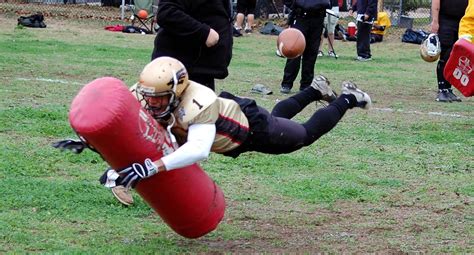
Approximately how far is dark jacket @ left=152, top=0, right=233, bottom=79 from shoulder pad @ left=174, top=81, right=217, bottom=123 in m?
1.48

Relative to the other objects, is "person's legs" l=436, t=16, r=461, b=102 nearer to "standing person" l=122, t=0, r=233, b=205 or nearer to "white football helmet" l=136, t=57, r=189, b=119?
"standing person" l=122, t=0, r=233, b=205

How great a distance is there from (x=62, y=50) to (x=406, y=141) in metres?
9.97

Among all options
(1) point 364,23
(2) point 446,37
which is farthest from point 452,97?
(1) point 364,23

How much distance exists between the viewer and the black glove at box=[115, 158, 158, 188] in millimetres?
4965

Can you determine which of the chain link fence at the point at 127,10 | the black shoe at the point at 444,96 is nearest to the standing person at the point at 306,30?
the black shoe at the point at 444,96

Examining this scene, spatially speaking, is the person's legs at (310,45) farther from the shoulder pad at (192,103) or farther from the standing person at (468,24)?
the shoulder pad at (192,103)

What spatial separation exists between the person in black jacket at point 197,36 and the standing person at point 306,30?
5858mm

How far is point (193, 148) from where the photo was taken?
17.0ft

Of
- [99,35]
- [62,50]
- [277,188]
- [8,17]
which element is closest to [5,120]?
[277,188]

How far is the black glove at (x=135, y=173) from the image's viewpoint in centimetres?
496

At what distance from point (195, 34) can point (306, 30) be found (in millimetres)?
6306

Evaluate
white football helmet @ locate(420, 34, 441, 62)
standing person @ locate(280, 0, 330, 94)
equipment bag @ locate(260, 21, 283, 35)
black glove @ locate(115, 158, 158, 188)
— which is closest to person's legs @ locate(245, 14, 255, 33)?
equipment bag @ locate(260, 21, 283, 35)

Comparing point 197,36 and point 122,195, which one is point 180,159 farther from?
point 197,36

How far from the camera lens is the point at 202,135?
5.33 metres
